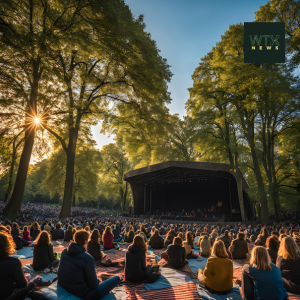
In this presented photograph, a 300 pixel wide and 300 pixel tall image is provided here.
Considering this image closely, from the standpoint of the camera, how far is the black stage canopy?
2284 cm

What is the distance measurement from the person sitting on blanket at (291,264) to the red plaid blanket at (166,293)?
4.79 ft

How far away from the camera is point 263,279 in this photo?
2.57 m

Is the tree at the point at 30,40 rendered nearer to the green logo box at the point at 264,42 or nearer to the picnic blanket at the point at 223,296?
the green logo box at the point at 264,42

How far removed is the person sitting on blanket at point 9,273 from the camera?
7.77 feet

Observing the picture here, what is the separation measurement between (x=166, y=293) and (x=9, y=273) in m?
2.27

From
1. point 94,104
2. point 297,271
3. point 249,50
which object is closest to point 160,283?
point 297,271

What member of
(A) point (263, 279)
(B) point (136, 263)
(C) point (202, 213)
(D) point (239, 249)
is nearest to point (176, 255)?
(B) point (136, 263)

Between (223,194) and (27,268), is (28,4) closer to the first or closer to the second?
(27,268)

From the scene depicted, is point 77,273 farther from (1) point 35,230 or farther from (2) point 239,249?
(1) point 35,230

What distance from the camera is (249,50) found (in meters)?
14.3

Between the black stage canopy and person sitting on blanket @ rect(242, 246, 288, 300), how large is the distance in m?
18.2

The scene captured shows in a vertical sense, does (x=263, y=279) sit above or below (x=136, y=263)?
above

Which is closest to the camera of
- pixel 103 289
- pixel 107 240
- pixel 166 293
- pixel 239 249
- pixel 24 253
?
pixel 103 289

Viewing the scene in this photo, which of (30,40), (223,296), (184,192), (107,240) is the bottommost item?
(223,296)
